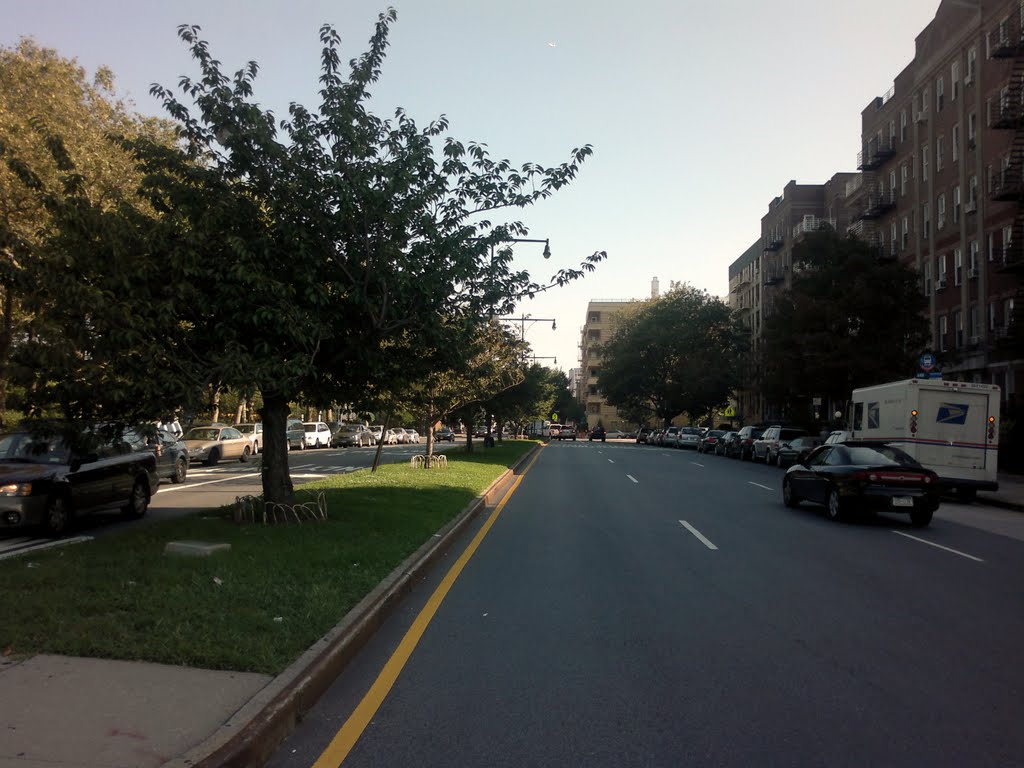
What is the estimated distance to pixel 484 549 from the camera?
1202 centimetres

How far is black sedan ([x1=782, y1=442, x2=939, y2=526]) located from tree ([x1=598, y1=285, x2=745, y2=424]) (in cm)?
6030

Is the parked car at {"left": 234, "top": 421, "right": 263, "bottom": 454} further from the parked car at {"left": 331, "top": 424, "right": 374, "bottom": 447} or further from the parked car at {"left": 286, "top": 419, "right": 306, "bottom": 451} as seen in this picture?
the parked car at {"left": 331, "top": 424, "right": 374, "bottom": 447}

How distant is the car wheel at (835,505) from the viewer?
15.9 metres

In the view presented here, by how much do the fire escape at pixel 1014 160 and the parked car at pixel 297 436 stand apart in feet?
109

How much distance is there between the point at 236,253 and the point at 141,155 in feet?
6.64

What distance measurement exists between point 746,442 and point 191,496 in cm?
2950

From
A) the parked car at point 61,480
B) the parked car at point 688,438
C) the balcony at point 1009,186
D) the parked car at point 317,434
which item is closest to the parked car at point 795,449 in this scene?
the balcony at point 1009,186

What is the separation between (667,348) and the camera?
81062 millimetres

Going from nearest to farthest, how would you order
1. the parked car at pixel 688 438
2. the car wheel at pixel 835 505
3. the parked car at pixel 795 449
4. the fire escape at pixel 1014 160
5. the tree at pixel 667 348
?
the car wheel at pixel 835 505 → the fire escape at pixel 1014 160 → the parked car at pixel 795 449 → the parked car at pixel 688 438 → the tree at pixel 667 348

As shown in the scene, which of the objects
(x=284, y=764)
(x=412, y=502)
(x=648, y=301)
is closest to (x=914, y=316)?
(x=412, y=502)

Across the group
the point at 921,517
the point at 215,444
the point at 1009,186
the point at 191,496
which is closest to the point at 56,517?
the point at 191,496

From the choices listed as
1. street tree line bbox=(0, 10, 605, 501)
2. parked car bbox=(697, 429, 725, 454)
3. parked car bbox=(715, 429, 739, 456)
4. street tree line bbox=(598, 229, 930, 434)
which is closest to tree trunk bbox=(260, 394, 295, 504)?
street tree line bbox=(0, 10, 605, 501)

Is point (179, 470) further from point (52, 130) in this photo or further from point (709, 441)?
point (709, 441)

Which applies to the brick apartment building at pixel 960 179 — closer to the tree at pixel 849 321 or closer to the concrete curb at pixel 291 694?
the tree at pixel 849 321
